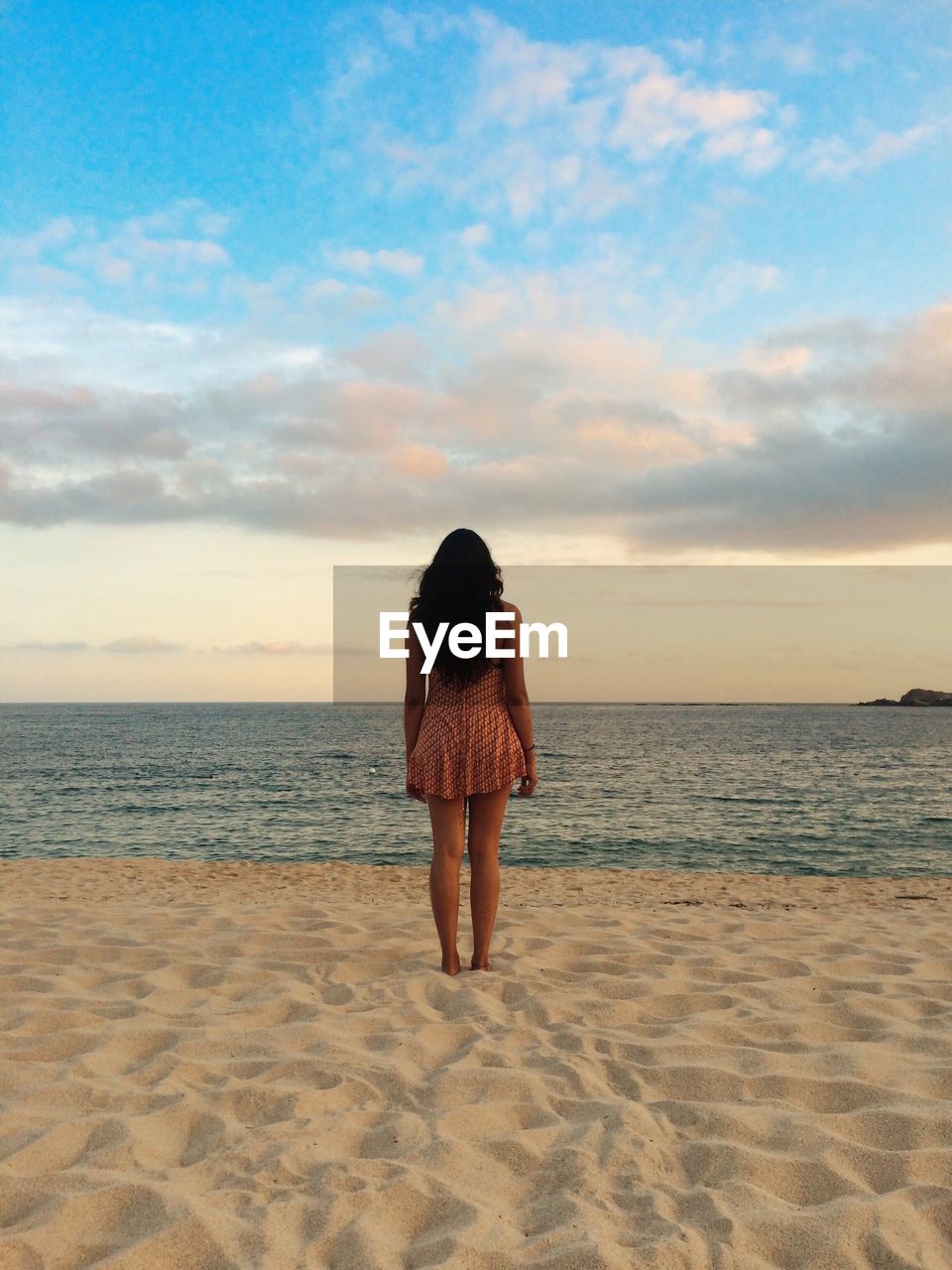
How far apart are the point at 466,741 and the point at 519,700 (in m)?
0.39

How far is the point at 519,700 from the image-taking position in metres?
4.79

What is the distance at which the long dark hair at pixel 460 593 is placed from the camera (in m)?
4.66

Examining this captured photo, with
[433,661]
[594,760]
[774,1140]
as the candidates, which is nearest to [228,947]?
[433,661]

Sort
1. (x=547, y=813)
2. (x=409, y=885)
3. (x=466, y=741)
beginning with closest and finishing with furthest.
Result: (x=466, y=741)
(x=409, y=885)
(x=547, y=813)

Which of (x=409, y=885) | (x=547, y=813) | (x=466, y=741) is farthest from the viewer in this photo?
(x=547, y=813)

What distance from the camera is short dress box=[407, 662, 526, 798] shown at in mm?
4629

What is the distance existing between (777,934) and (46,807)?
22159mm

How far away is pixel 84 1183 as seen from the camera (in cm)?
246

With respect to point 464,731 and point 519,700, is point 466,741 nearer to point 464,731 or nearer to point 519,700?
point 464,731

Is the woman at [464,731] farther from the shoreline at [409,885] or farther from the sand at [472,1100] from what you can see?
the shoreline at [409,885]

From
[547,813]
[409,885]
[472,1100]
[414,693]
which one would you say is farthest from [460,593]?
[547,813]

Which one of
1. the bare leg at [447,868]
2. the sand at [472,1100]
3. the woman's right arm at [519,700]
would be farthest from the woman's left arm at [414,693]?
the sand at [472,1100]

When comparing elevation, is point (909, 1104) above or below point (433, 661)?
below

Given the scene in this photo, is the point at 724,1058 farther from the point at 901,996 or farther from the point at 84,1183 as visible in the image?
the point at 84,1183
